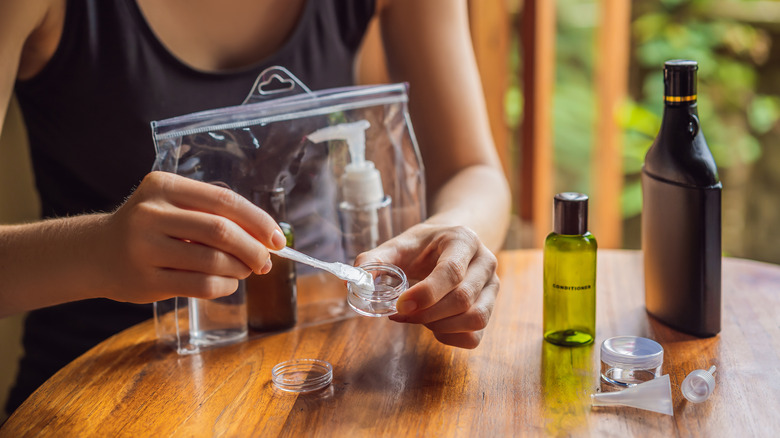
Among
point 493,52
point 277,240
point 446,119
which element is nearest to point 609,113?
point 493,52

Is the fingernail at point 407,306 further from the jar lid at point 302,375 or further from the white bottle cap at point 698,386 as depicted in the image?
the white bottle cap at point 698,386

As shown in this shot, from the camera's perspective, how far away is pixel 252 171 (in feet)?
2.92

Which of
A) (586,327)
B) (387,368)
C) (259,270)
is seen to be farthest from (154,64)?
(586,327)

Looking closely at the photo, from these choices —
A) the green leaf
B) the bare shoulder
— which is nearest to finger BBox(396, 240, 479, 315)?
the bare shoulder

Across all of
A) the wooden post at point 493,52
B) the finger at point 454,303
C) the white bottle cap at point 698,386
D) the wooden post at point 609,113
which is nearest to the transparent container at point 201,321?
the finger at point 454,303

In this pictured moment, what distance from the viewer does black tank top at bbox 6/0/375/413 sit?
3.35ft

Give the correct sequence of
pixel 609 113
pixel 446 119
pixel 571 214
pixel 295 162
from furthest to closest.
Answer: pixel 609 113 < pixel 446 119 < pixel 295 162 < pixel 571 214

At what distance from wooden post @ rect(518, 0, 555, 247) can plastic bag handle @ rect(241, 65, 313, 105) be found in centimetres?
124

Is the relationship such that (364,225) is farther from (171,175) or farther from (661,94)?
(661,94)

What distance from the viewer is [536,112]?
2.12 metres

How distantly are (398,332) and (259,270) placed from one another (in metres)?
0.21

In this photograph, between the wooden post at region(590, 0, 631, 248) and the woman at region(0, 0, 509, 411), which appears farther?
the wooden post at region(590, 0, 631, 248)

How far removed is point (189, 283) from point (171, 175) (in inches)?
4.2

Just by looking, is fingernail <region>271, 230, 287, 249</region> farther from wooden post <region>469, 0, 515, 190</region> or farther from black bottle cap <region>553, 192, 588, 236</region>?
wooden post <region>469, 0, 515, 190</region>
